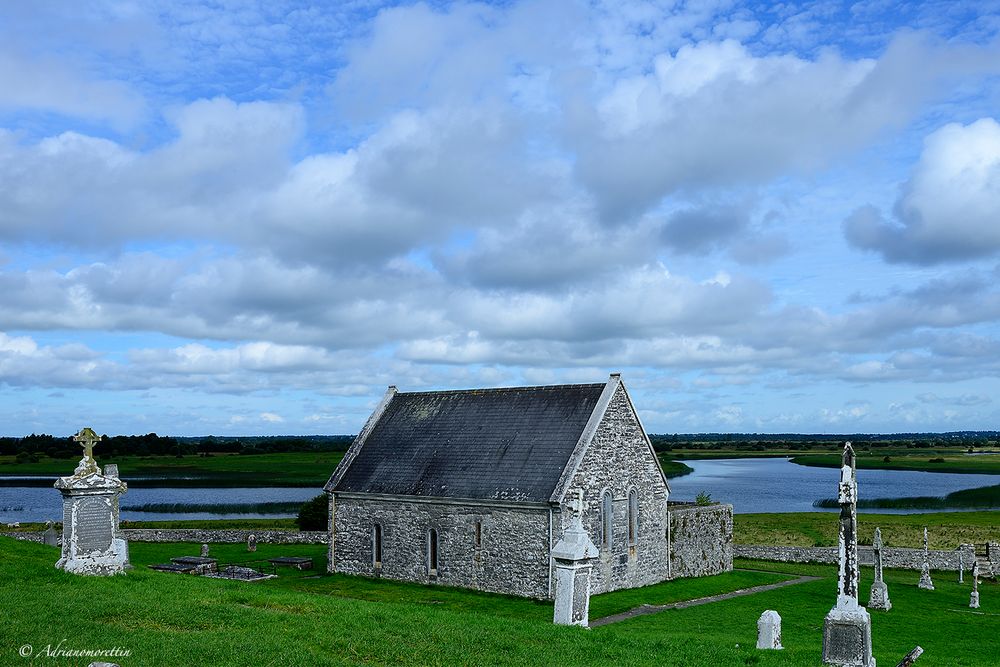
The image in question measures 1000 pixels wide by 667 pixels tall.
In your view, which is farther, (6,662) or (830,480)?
(830,480)

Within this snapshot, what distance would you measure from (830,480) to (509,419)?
398 ft

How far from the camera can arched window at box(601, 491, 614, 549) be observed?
30906mm

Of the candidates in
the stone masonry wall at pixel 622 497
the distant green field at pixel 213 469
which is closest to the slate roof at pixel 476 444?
the stone masonry wall at pixel 622 497

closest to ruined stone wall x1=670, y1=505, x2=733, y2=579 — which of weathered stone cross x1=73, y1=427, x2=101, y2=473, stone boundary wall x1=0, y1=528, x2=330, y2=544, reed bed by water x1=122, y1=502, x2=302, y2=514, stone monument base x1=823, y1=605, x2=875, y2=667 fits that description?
stone monument base x1=823, y1=605, x2=875, y2=667

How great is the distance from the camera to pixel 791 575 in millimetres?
37125

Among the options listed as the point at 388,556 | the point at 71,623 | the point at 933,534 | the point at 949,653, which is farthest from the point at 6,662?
→ the point at 933,534

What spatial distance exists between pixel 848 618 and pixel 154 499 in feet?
278

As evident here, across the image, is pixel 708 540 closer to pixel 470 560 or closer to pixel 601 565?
pixel 601 565

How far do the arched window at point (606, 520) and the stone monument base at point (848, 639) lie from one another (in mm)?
16092

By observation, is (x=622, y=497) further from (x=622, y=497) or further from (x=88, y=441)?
(x=88, y=441)

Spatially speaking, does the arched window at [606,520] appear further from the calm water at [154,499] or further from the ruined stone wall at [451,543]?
the calm water at [154,499]

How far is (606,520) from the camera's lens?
102 ft

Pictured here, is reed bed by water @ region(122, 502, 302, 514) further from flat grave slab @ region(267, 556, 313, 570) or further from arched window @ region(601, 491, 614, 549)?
arched window @ region(601, 491, 614, 549)

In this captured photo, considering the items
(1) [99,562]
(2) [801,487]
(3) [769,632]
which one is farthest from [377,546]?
(2) [801,487]
